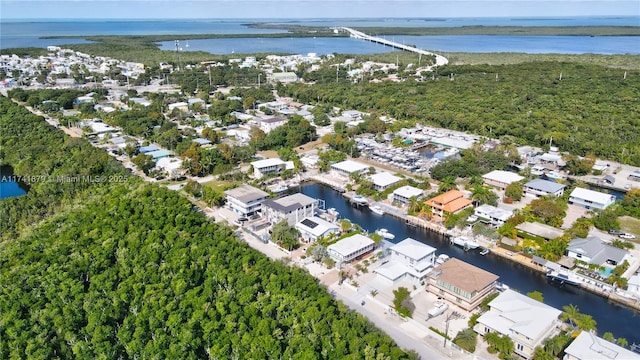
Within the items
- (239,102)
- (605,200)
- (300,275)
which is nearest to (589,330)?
(300,275)

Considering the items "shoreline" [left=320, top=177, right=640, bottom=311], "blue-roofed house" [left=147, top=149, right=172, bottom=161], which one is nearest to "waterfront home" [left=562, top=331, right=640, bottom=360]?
"shoreline" [left=320, top=177, right=640, bottom=311]

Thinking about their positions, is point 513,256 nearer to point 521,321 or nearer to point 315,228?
point 521,321

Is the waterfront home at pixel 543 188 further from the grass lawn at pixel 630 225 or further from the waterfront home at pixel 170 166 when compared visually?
the waterfront home at pixel 170 166

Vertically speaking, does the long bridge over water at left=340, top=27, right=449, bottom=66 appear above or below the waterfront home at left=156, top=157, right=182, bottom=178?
above

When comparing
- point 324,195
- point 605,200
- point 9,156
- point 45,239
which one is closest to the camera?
point 45,239

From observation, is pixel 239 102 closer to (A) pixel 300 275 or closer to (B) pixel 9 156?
(B) pixel 9 156

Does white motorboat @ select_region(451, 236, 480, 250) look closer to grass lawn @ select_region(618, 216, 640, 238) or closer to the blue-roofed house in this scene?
grass lawn @ select_region(618, 216, 640, 238)

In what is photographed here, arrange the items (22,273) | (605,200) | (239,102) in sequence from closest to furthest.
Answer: (22,273) < (605,200) < (239,102)
